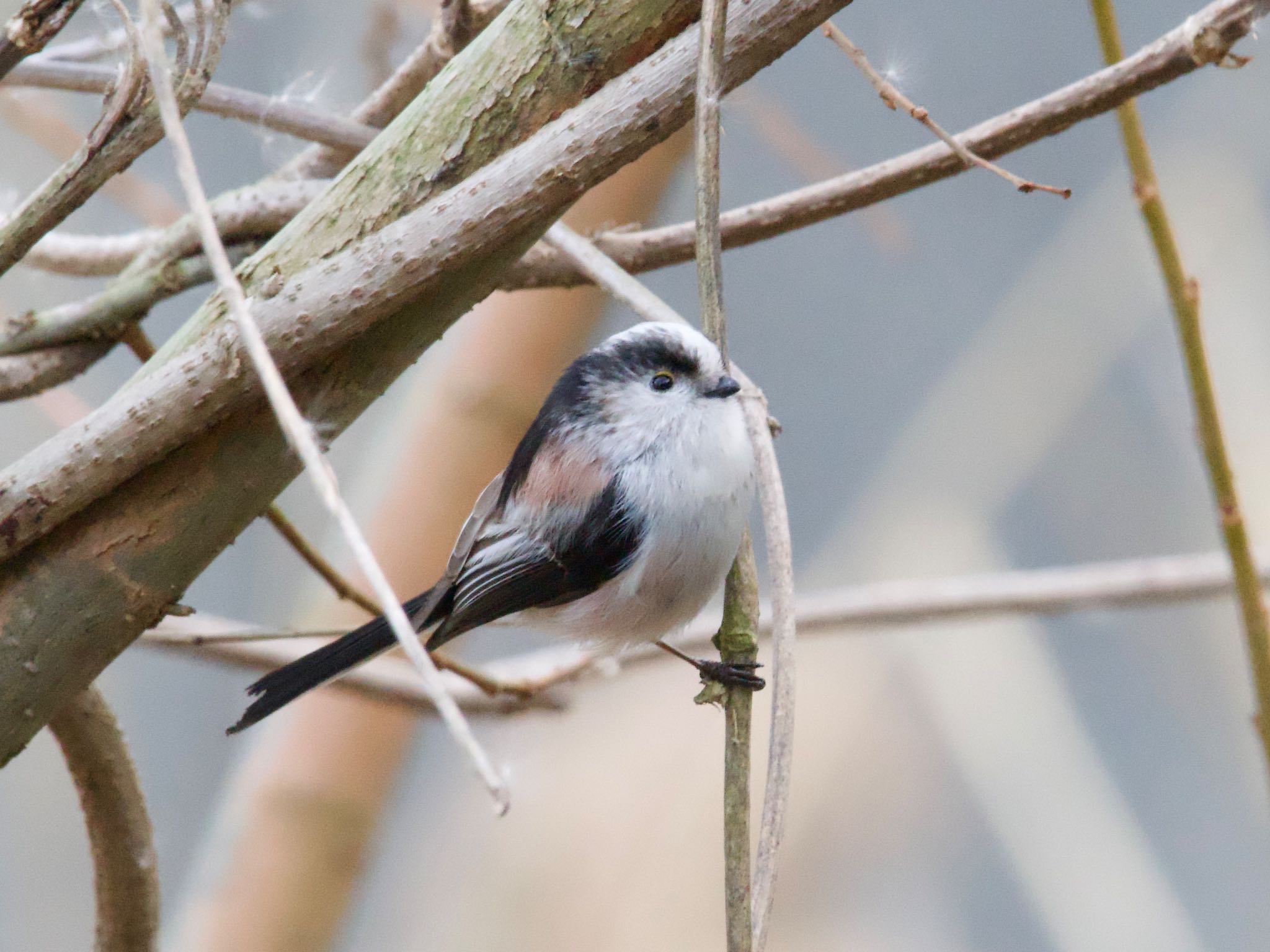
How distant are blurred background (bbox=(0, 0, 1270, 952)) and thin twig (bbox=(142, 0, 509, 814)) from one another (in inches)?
39.9

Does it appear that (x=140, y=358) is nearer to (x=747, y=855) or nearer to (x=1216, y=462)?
(x=747, y=855)

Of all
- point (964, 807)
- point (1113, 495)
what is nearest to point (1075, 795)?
point (964, 807)

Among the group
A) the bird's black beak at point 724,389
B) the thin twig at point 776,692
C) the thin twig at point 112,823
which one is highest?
the bird's black beak at point 724,389

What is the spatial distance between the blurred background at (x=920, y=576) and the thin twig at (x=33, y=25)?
2.92 feet

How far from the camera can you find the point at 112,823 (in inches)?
33.5

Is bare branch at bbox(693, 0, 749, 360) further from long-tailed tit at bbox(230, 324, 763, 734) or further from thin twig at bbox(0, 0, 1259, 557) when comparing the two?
long-tailed tit at bbox(230, 324, 763, 734)

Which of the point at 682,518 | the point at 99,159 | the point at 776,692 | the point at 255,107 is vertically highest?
the point at 255,107

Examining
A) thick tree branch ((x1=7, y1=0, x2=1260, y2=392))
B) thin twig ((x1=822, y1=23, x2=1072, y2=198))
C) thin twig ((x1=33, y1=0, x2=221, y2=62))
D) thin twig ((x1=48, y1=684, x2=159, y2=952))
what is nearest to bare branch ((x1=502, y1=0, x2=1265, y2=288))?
thick tree branch ((x1=7, y1=0, x2=1260, y2=392))

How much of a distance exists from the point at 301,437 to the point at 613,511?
530 millimetres

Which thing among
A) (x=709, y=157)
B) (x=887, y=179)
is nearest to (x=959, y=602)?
(x=887, y=179)

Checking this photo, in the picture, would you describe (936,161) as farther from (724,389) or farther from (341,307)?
(341,307)

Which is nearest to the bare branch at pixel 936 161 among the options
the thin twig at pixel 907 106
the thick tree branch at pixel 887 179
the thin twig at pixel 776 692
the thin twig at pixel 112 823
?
the thick tree branch at pixel 887 179

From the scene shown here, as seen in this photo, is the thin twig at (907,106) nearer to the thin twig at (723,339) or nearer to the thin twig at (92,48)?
the thin twig at (723,339)

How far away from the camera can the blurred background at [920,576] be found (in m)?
1.63
